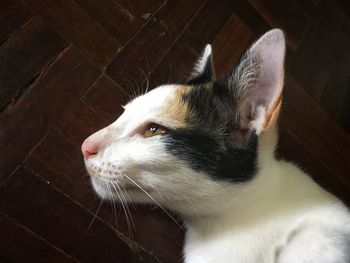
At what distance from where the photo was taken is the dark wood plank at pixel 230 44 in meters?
1.33

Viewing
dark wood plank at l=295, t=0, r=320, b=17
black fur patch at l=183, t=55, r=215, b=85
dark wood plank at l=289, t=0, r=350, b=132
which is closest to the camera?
black fur patch at l=183, t=55, r=215, b=85

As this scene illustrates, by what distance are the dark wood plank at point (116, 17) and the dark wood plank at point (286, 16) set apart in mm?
469

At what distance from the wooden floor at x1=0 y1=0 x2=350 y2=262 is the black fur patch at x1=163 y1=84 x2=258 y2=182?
1.17ft

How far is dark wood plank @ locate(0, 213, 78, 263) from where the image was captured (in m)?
0.98

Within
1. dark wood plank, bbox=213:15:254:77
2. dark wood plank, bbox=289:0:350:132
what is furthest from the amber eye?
dark wood plank, bbox=289:0:350:132

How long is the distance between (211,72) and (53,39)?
480mm

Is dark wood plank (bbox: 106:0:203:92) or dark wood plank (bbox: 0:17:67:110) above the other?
dark wood plank (bbox: 0:17:67:110)

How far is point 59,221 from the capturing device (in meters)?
1.04

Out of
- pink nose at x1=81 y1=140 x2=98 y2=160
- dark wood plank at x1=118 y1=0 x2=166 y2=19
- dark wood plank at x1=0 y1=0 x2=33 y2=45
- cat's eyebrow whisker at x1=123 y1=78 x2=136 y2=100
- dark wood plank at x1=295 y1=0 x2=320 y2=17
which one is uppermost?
dark wood plank at x1=0 y1=0 x2=33 y2=45

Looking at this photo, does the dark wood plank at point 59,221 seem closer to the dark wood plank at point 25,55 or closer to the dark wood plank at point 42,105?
the dark wood plank at point 42,105

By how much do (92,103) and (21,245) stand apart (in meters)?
0.42

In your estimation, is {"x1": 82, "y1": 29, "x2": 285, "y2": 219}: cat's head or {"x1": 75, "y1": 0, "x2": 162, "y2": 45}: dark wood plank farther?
{"x1": 75, "y1": 0, "x2": 162, "y2": 45}: dark wood plank

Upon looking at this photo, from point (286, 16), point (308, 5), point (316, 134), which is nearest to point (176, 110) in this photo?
point (316, 134)

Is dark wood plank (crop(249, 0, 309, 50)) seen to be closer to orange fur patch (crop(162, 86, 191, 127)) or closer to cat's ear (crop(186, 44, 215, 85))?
cat's ear (crop(186, 44, 215, 85))
